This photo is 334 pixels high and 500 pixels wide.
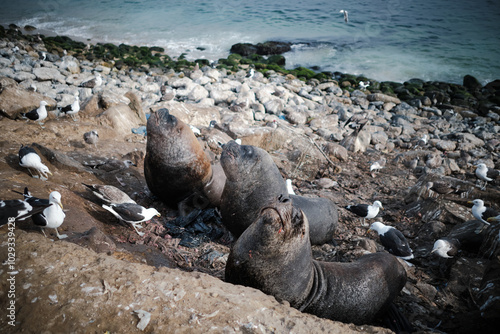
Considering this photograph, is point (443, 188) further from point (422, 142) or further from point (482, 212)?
point (422, 142)

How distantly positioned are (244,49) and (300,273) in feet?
72.6

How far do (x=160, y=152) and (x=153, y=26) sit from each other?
2846cm

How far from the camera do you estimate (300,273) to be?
11.6 feet

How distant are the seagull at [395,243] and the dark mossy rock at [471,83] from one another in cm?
1771

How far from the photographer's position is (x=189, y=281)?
2.92m

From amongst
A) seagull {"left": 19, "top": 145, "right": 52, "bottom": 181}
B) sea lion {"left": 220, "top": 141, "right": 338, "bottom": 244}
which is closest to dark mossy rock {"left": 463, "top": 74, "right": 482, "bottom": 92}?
sea lion {"left": 220, "top": 141, "right": 338, "bottom": 244}

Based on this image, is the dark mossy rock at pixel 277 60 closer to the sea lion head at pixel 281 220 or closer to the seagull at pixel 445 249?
the seagull at pixel 445 249

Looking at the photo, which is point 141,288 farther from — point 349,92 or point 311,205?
point 349,92

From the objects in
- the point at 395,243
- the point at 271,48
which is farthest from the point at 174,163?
the point at 271,48

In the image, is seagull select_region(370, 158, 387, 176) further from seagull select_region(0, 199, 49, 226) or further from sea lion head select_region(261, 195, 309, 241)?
seagull select_region(0, 199, 49, 226)

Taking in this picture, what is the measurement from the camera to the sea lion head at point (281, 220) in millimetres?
3305

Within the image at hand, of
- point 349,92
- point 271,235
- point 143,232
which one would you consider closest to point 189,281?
point 271,235

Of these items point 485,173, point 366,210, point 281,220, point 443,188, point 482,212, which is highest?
point 281,220

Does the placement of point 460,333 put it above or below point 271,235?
below
